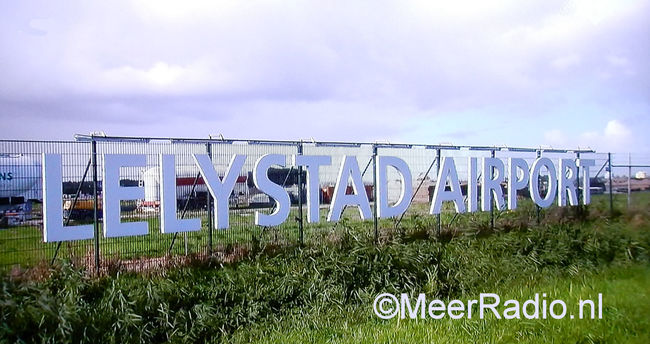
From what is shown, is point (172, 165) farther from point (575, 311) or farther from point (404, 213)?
point (575, 311)

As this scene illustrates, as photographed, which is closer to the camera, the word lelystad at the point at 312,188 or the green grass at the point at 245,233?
the green grass at the point at 245,233

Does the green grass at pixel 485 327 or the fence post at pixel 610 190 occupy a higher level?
the fence post at pixel 610 190

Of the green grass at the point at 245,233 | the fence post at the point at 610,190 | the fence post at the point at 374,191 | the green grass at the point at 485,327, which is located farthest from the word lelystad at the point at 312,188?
the green grass at the point at 485,327

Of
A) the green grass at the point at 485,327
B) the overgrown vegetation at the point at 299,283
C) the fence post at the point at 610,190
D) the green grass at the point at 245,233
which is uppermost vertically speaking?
the fence post at the point at 610,190

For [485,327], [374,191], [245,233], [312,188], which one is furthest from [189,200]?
[485,327]

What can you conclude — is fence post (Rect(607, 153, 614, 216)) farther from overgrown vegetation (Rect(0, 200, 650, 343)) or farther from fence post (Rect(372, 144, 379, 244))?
fence post (Rect(372, 144, 379, 244))

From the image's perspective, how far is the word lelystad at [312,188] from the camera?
4.51 meters

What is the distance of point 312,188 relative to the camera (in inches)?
233

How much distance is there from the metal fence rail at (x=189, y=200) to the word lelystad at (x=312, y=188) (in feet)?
0.42

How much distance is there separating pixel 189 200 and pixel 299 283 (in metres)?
1.34

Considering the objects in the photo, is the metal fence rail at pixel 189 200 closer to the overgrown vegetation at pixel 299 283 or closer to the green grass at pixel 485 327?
the overgrown vegetation at pixel 299 283

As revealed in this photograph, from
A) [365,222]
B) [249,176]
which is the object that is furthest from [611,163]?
[249,176]

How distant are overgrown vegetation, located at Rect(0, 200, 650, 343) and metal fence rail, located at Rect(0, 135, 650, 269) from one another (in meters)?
0.22

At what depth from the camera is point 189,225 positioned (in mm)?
5117
